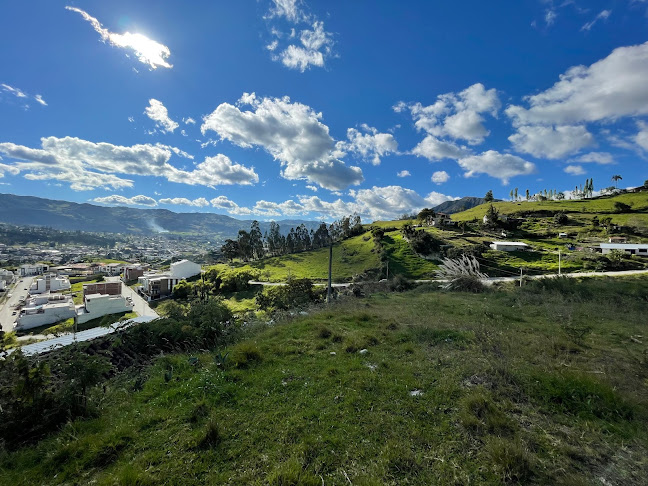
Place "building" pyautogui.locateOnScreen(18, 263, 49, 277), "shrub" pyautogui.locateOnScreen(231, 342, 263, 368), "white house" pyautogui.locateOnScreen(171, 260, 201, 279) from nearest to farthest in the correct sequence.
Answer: "shrub" pyautogui.locateOnScreen(231, 342, 263, 368), "white house" pyautogui.locateOnScreen(171, 260, 201, 279), "building" pyautogui.locateOnScreen(18, 263, 49, 277)

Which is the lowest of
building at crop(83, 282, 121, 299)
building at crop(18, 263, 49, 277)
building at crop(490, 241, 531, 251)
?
building at crop(18, 263, 49, 277)

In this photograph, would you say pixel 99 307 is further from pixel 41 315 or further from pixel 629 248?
pixel 629 248

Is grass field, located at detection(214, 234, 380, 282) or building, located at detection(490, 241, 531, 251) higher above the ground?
building, located at detection(490, 241, 531, 251)

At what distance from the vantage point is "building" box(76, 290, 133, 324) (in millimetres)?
42438

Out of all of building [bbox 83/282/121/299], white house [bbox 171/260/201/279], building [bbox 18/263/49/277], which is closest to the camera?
building [bbox 83/282/121/299]

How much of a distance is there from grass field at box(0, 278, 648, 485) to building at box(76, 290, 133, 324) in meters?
49.6

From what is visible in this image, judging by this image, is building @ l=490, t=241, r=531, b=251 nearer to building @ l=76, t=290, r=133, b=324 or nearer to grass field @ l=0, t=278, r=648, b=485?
grass field @ l=0, t=278, r=648, b=485

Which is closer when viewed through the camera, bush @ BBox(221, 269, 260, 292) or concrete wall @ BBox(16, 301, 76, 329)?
concrete wall @ BBox(16, 301, 76, 329)

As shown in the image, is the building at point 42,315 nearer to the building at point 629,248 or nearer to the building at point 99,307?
the building at point 99,307

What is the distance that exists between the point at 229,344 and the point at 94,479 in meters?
4.92

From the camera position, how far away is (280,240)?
8419 centimetres

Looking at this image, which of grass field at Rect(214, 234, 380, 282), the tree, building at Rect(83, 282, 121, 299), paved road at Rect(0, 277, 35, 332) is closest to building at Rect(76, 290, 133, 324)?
paved road at Rect(0, 277, 35, 332)

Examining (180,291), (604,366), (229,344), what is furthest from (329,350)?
(180,291)

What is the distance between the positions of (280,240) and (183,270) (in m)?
28.5
